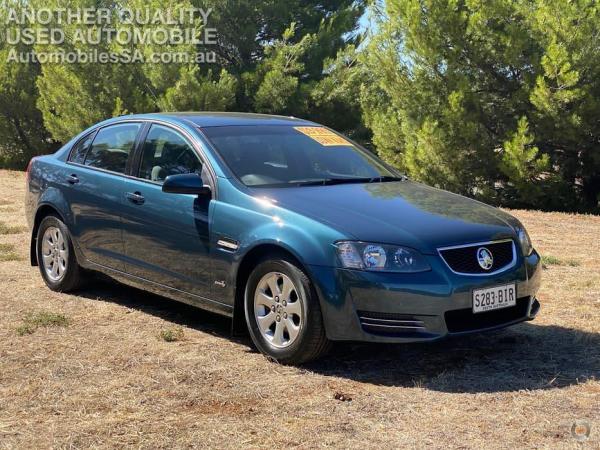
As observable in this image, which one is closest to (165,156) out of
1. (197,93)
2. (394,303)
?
(394,303)

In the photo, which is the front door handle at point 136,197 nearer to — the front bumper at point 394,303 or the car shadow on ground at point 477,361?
the car shadow on ground at point 477,361

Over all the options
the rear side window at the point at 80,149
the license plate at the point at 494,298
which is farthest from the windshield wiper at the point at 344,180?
the rear side window at the point at 80,149

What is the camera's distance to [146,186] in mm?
6508

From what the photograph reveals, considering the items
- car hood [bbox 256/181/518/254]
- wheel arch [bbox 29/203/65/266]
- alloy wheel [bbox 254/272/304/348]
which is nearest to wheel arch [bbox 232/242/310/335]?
alloy wheel [bbox 254/272/304/348]

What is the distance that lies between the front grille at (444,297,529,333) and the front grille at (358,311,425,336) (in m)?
0.19

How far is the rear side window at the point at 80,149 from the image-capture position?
24.7 ft

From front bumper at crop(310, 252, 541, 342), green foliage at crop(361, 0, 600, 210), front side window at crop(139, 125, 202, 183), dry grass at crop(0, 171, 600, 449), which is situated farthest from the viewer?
green foliage at crop(361, 0, 600, 210)

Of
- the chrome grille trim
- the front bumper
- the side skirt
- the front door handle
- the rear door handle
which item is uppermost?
the rear door handle

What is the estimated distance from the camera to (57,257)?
762 cm

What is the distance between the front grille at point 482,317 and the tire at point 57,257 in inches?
138

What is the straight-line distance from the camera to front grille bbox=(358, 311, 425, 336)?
5125 millimetres

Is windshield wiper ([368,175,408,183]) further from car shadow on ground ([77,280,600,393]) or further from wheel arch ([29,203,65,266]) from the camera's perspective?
wheel arch ([29,203,65,266])

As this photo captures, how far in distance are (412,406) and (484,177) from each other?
1123 centimetres

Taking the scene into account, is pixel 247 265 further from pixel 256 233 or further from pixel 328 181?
pixel 328 181
